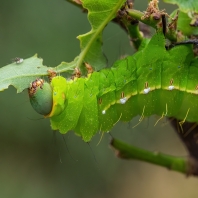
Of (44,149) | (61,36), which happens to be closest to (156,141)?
(44,149)

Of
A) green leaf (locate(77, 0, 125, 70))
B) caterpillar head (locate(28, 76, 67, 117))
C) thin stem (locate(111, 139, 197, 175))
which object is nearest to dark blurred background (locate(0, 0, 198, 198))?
thin stem (locate(111, 139, 197, 175))

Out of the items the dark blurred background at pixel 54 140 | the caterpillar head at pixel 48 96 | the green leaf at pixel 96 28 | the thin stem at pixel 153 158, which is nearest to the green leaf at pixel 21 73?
the caterpillar head at pixel 48 96

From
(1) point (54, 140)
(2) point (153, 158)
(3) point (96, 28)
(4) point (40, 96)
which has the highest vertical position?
(3) point (96, 28)

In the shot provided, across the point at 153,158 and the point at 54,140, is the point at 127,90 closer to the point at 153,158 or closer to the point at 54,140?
the point at 153,158

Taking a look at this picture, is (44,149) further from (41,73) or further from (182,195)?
(41,73)

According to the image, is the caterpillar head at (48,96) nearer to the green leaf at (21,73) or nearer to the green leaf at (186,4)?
the green leaf at (21,73)

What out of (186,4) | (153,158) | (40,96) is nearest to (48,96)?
(40,96)
